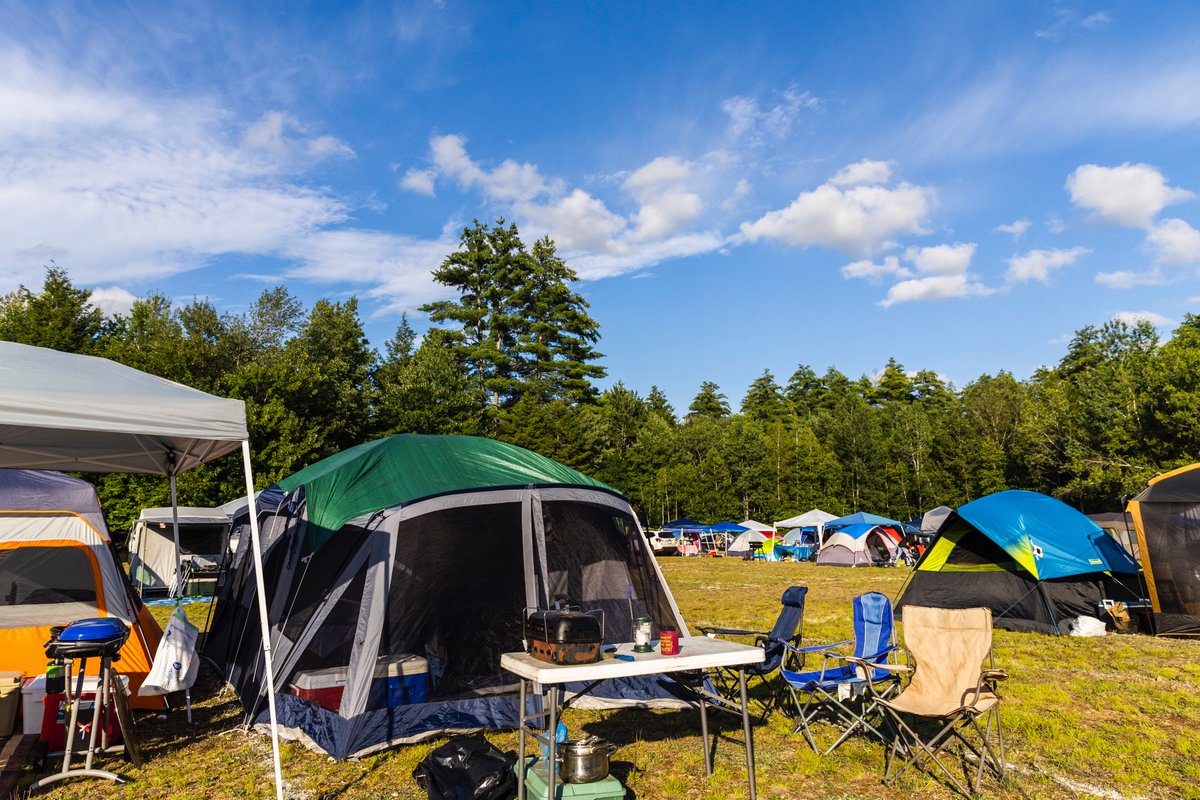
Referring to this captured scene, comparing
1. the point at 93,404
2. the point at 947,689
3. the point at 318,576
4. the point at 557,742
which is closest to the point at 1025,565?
the point at 947,689

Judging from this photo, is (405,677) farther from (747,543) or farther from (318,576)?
(747,543)

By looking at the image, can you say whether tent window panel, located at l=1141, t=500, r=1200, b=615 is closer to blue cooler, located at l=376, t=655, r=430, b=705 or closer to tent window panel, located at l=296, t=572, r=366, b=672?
blue cooler, located at l=376, t=655, r=430, b=705

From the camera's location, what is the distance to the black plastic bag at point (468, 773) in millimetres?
3795

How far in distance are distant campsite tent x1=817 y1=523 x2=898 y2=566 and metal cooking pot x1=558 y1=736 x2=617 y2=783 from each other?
863 inches

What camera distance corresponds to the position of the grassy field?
410cm

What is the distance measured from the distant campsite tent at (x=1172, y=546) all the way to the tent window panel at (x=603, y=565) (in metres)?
6.52

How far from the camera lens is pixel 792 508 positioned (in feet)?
123

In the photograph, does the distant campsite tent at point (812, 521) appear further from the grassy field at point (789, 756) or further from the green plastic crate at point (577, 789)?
the green plastic crate at point (577, 789)

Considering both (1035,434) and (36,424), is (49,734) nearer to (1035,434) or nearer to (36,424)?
(36,424)

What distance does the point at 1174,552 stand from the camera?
27.6ft

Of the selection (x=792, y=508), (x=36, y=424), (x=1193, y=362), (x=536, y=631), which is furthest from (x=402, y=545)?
(x=792, y=508)

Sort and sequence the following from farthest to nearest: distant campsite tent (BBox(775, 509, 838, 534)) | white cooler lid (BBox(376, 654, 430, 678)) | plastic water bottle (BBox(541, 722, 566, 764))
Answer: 1. distant campsite tent (BBox(775, 509, 838, 534))
2. white cooler lid (BBox(376, 654, 430, 678))
3. plastic water bottle (BBox(541, 722, 566, 764))

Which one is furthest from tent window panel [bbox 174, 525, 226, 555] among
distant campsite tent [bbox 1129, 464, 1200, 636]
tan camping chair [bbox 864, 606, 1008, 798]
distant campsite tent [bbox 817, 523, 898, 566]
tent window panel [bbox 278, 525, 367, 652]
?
distant campsite tent [bbox 817, 523, 898, 566]

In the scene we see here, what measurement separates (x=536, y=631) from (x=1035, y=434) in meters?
35.6
